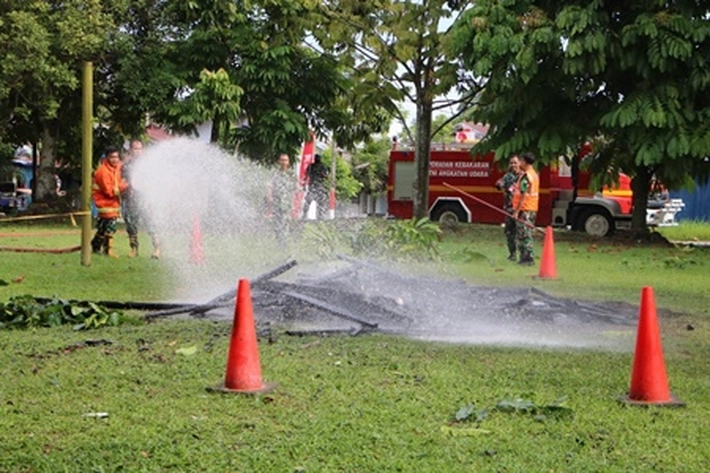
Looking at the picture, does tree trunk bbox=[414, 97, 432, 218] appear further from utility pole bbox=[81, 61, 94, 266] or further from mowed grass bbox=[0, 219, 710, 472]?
mowed grass bbox=[0, 219, 710, 472]

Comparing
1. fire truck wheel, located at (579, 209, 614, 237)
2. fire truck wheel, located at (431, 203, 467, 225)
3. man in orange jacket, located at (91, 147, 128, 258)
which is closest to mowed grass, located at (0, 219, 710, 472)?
man in orange jacket, located at (91, 147, 128, 258)

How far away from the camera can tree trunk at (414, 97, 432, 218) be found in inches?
1044

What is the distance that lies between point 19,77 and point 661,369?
23710 mm

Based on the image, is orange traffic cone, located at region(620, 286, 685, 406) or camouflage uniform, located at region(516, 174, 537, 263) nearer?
orange traffic cone, located at region(620, 286, 685, 406)

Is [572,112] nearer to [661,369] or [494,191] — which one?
[494,191]

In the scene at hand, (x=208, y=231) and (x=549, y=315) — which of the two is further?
(x=208, y=231)

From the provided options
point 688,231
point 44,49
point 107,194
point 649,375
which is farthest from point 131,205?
point 688,231

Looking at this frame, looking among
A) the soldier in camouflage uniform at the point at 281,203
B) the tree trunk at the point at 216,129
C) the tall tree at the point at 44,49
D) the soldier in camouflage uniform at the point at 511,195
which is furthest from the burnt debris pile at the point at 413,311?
the tall tree at the point at 44,49

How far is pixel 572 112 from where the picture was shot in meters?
21.8

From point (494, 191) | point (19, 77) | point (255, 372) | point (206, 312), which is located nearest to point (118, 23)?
point (19, 77)

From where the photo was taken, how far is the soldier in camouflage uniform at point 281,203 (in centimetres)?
1545

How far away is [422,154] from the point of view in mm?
26672

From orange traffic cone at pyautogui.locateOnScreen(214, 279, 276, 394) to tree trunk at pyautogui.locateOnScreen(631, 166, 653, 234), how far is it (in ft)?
65.8

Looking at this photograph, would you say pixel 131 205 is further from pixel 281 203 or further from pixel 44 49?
pixel 44 49
